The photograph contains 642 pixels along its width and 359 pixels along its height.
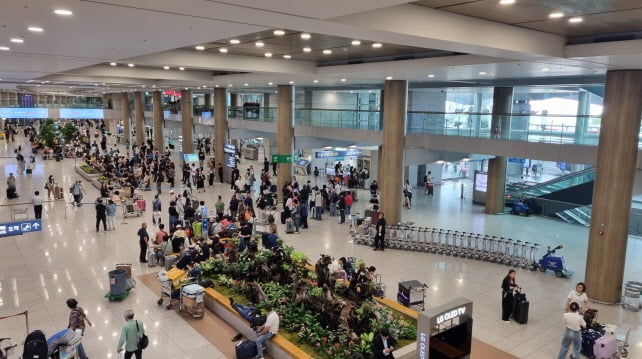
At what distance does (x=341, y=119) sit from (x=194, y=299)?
15.3 meters

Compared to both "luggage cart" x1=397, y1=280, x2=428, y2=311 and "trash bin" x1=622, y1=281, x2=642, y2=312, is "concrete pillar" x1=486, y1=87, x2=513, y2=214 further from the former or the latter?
"luggage cart" x1=397, y1=280, x2=428, y2=311

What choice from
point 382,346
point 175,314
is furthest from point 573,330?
point 175,314

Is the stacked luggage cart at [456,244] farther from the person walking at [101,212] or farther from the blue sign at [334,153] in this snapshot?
the person walking at [101,212]

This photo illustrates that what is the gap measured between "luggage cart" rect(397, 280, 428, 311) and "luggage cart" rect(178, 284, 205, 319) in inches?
180

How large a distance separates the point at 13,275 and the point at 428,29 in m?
12.3

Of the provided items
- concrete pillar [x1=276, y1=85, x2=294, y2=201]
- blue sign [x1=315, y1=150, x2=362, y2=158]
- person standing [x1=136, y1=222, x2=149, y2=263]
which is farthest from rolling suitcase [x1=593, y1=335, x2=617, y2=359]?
blue sign [x1=315, y1=150, x2=362, y2=158]

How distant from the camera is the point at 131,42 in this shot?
823cm

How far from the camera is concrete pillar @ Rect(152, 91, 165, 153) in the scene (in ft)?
124

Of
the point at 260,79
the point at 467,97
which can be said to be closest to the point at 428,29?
the point at 260,79

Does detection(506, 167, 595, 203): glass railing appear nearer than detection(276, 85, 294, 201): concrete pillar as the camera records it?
No

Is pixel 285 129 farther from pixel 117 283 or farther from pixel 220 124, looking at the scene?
pixel 117 283

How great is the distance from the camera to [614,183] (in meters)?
11.8

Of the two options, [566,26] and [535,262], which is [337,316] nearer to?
[566,26]

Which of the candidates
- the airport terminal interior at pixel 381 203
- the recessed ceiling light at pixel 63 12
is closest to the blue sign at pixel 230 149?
the airport terminal interior at pixel 381 203
